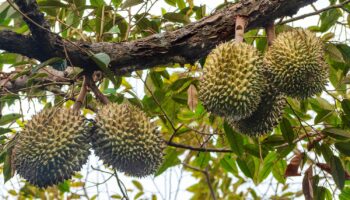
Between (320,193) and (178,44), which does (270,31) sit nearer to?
(178,44)

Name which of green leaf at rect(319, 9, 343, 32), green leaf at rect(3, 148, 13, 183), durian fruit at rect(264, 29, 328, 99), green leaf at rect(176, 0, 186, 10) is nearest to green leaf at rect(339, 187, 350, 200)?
green leaf at rect(319, 9, 343, 32)

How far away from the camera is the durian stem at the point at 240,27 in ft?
7.13

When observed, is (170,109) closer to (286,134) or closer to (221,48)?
(286,134)

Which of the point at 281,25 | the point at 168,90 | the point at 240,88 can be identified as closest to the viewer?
the point at 240,88

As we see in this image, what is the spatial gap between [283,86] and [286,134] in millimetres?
511

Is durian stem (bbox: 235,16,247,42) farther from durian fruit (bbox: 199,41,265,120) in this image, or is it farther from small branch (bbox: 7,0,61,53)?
small branch (bbox: 7,0,61,53)

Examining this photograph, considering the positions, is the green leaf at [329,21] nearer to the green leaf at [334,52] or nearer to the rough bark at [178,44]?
the green leaf at [334,52]

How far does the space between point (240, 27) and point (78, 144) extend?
721 millimetres

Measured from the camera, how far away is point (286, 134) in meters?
2.60

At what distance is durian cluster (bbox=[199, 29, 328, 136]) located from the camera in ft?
6.75

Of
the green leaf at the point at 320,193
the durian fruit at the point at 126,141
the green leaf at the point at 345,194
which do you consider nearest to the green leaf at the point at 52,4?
the durian fruit at the point at 126,141

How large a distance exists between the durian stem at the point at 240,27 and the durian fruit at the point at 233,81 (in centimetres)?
5

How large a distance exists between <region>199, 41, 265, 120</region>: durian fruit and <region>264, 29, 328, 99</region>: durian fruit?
0.23 ft

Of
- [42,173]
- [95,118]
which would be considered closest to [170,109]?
[95,118]
